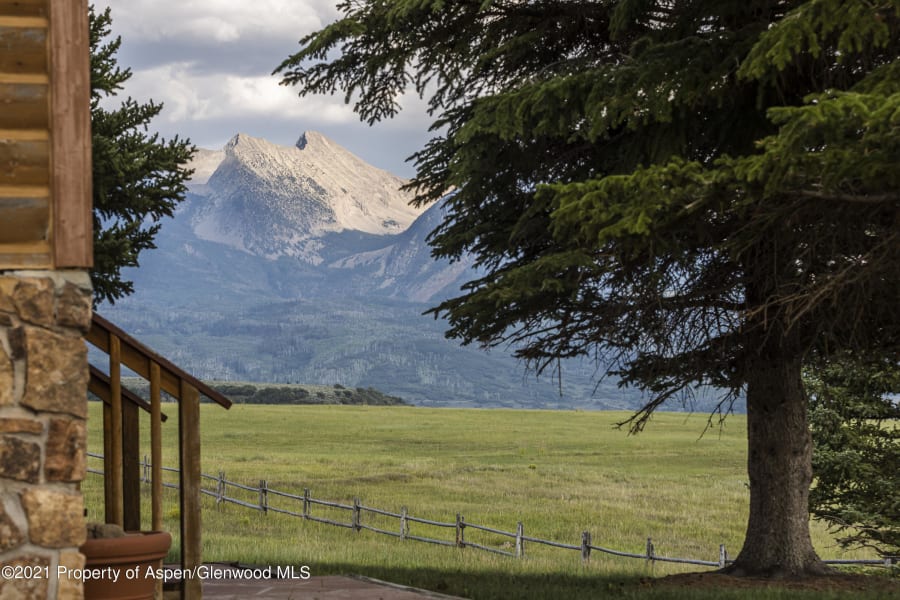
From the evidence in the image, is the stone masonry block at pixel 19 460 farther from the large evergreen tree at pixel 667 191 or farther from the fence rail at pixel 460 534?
the fence rail at pixel 460 534

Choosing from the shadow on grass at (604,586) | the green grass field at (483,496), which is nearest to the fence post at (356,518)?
the green grass field at (483,496)

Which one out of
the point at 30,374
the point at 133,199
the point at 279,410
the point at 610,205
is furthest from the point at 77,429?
the point at 279,410

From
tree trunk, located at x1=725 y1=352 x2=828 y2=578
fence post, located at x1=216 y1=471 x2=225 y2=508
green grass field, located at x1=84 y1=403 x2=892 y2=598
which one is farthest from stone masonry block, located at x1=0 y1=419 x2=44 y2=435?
fence post, located at x1=216 y1=471 x2=225 y2=508

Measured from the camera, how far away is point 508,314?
13.0m

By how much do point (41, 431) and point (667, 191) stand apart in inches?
190

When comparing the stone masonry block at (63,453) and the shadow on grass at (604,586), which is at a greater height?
the stone masonry block at (63,453)

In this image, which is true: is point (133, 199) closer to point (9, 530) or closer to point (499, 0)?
point (499, 0)

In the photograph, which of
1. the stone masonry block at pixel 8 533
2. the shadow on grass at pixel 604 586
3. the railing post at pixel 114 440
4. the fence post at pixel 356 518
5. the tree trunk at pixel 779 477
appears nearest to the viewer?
the stone masonry block at pixel 8 533

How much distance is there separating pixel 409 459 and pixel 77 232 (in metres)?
53.0

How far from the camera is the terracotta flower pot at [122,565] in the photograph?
21.5 feet

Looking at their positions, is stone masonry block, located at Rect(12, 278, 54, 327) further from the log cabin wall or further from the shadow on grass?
the shadow on grass

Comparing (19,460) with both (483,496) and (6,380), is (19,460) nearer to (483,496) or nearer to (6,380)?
(6,380)

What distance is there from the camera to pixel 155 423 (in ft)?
24.5

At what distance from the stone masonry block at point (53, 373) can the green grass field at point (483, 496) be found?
266 inches
